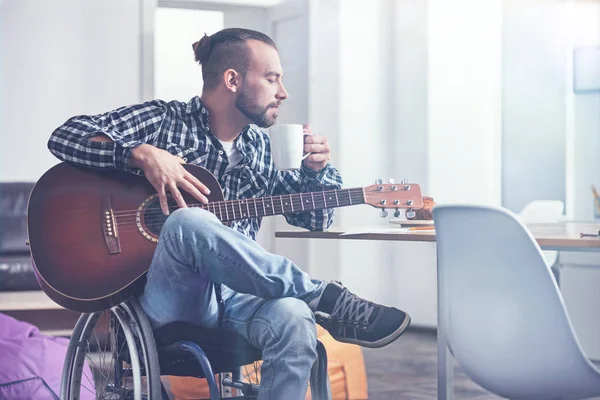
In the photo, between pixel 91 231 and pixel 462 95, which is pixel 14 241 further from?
pixel 462 95

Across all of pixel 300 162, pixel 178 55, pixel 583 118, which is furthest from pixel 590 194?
pixel 300 162

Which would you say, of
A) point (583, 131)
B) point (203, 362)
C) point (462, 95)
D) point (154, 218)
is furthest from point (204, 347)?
point (583, 131)

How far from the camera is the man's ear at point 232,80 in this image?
1.87 m

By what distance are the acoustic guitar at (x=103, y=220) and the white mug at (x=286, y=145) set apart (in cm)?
8

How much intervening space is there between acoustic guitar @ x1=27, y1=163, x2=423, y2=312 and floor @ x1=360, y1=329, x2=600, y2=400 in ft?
3.37

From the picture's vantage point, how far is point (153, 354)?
58.0 inches

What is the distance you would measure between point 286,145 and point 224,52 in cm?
37

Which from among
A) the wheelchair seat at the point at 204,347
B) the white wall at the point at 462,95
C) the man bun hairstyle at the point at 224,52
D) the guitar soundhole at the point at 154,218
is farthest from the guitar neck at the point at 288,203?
the white wall at the point at 462,95

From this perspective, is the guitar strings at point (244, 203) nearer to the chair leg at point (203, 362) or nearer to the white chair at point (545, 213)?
the chair leg at point (203, 362)

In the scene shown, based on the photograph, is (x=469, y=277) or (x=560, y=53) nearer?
(x=469, y=277)

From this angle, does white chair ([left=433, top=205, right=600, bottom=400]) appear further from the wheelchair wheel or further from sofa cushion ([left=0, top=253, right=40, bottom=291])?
sofa cushion ([left=0, top=253, right=40, bottom=291])

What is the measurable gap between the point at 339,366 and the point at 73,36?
1228 millimetres

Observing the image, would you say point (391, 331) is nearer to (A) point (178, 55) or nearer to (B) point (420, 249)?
(A) point (178, 55)

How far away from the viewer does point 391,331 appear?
4.99 ft
